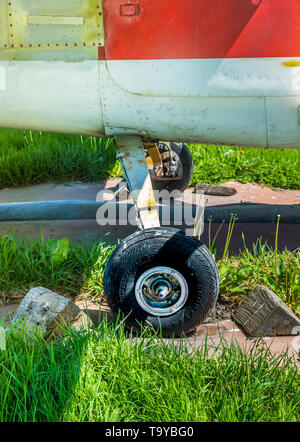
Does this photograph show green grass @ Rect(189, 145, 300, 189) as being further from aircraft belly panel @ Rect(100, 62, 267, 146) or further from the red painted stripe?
the red painted stripe

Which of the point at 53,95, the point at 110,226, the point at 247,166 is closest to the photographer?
the point at 53,95

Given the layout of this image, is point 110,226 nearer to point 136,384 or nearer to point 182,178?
point 182,178

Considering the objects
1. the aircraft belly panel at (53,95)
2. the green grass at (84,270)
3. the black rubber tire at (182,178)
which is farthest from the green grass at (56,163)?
the aircraft belly panel at (53,95)

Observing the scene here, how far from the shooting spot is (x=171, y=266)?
3047 millimetres

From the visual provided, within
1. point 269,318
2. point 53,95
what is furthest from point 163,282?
point 53,95

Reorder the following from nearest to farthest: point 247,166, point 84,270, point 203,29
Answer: point 203,29 → point 84,270 → point 247,166

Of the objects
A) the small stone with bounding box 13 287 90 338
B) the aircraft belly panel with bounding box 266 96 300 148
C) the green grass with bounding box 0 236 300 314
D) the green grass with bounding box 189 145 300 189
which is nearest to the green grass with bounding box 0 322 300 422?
the small stone with bounding box 13 287 90 338

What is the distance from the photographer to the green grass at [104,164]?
20.8ft

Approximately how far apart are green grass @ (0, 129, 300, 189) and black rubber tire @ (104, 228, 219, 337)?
10.7 feet

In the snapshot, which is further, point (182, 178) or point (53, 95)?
point (182, 178)

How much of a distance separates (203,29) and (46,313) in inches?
68.8
